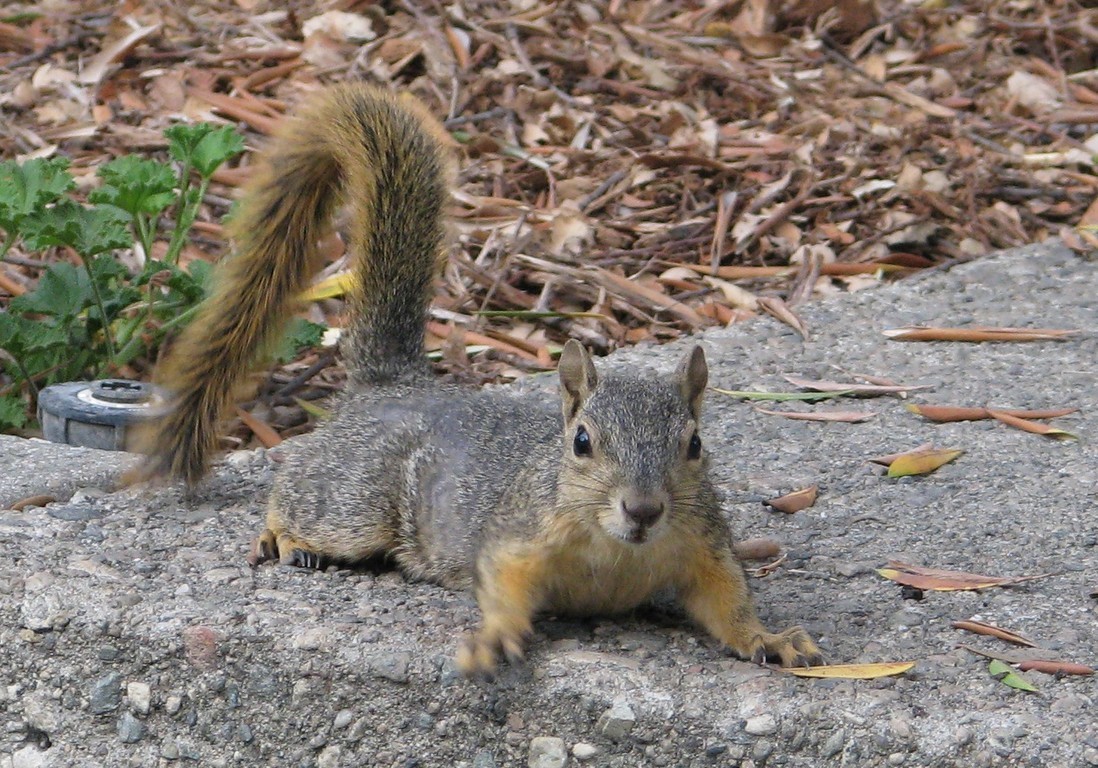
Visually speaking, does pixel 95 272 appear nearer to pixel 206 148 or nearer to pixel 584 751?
pixel 206 148

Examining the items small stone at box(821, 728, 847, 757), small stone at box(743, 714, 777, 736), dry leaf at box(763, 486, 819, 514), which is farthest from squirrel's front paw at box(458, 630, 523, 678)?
dry leaf at box(763, 486, 819, 514)

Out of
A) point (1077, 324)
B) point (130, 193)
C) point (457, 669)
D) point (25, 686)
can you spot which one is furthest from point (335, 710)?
point (1077, 324)

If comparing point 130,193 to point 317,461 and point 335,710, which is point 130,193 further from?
point 335,710

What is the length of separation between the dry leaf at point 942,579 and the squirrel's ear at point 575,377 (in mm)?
635

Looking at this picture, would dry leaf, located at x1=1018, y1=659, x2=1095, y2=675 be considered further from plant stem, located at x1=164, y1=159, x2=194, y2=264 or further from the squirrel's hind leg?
plant stem, located at x1=164, y1=159, x2=194, y2=264

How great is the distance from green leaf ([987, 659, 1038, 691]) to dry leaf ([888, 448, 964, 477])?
0.83 meters

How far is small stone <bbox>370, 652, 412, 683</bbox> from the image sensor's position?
8.05ft

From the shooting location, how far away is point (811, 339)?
4.02 meters

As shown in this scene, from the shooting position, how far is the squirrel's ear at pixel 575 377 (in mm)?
2629

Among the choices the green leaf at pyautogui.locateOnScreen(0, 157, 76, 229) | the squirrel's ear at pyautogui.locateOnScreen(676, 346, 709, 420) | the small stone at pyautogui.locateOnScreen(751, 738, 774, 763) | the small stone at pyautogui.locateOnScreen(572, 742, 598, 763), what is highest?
the squirrel's ear at pyautogui.locateOnScreen(676, 346, 709, 420)

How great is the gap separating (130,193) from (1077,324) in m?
2.34

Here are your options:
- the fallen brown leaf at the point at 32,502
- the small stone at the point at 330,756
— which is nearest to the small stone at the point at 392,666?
the small stone at the point at 330,756

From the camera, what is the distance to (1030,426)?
135 inches

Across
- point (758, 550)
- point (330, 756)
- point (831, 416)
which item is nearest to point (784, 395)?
point (831, 416)
